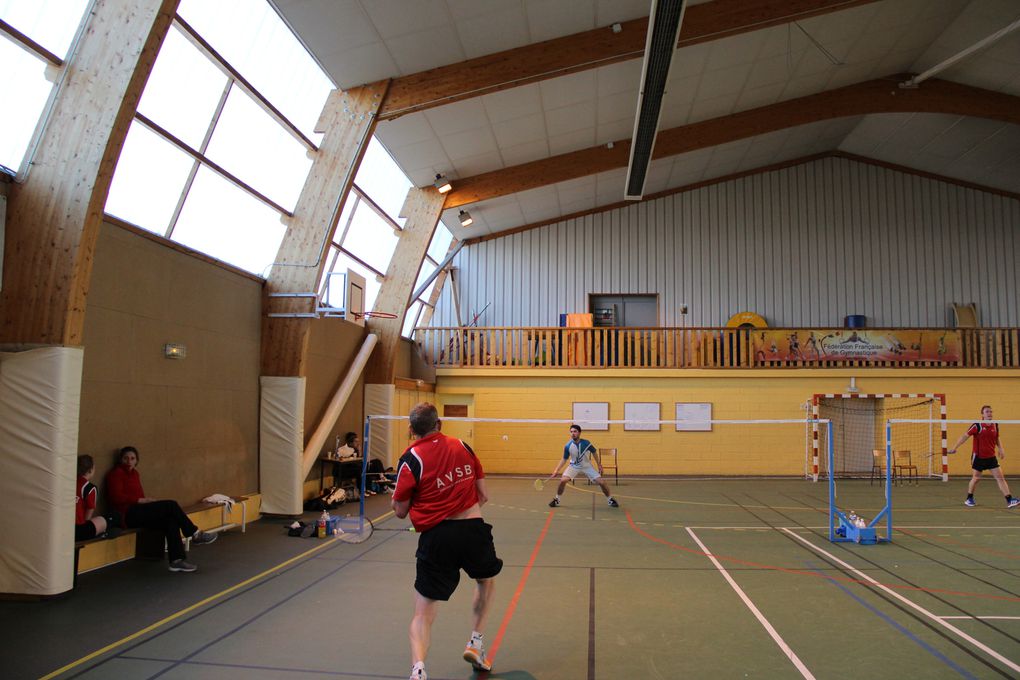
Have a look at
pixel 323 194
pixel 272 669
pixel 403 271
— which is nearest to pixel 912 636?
pixel 272 669

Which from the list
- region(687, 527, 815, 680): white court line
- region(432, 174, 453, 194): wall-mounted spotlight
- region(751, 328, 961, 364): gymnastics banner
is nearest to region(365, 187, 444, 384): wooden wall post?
region(432, 174, 453, 194): wall-mounted spotlight

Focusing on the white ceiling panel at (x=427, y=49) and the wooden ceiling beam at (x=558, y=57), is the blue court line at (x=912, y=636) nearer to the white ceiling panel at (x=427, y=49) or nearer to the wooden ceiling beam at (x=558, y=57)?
the wooden ceiling beam at (x=558, y=57)

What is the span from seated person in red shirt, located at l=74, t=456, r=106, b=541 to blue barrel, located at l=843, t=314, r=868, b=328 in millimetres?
18981

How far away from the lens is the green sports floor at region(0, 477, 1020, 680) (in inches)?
179

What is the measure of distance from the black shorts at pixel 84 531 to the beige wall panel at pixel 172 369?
67cm

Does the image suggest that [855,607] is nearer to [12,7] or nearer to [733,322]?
[12,7]

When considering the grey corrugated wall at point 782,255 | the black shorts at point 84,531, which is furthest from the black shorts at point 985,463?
the black shorts at point 84,531

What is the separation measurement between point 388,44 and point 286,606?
24.9 ft

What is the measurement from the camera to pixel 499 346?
18.9 m

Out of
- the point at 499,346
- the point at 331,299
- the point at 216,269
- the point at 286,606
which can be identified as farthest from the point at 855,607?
the point at 499,346

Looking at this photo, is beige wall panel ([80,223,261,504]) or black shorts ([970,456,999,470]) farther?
black shorts ([970,456,999,470])

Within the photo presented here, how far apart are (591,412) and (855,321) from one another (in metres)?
8.24

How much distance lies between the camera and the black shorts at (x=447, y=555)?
4.01 meters

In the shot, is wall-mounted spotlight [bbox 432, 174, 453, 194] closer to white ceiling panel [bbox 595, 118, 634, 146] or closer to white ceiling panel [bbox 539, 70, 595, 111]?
white ceiling panel [bbox 539, 70, 595, 111]
